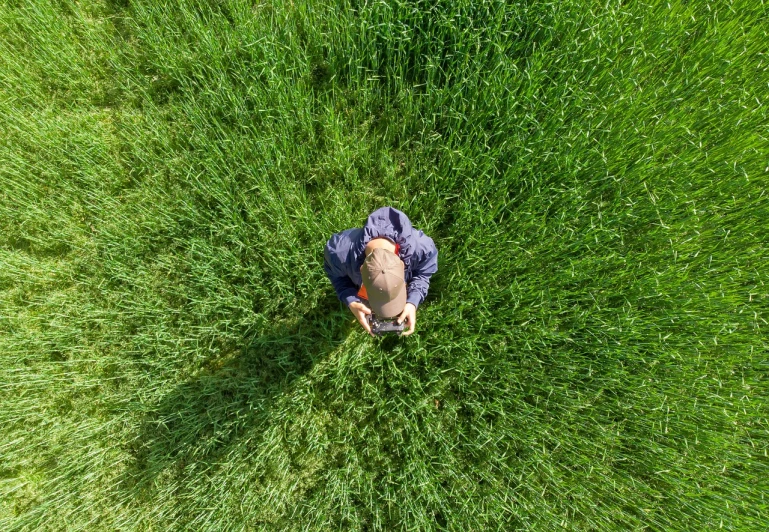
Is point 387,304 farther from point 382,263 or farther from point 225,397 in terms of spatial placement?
point 225,397

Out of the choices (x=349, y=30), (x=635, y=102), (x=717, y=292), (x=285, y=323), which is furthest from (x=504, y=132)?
(x=285, y=323)

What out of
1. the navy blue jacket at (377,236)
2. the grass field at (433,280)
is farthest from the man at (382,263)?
the grass field at (433,280)

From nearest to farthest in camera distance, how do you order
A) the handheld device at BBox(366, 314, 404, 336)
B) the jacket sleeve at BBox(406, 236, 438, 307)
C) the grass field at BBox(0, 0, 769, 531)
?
the handheld device at BBox(366, 314, 404, 336)
the jacket sleeve at BBox(406, 236, 438, 307)
the grass field at BBox(0, 0, 769, 531)

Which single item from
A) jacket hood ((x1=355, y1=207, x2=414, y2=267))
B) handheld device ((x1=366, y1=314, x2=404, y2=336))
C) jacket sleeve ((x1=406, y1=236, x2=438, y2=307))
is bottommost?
handheld device ((x1=366, y1=314, x2=404, y2=336))

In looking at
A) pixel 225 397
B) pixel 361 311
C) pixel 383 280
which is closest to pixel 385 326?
pixel 361 311

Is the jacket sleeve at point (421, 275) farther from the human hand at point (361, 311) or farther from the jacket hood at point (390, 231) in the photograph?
the human hand at point (361, 311)

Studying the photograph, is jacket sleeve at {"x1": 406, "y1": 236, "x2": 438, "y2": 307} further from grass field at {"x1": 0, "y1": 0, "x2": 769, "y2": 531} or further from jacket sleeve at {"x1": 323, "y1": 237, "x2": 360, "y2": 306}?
grass field at {"x1": 0, "y1": 0, "x2": 769, "y2": 531}

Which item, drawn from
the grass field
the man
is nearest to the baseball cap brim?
the man
